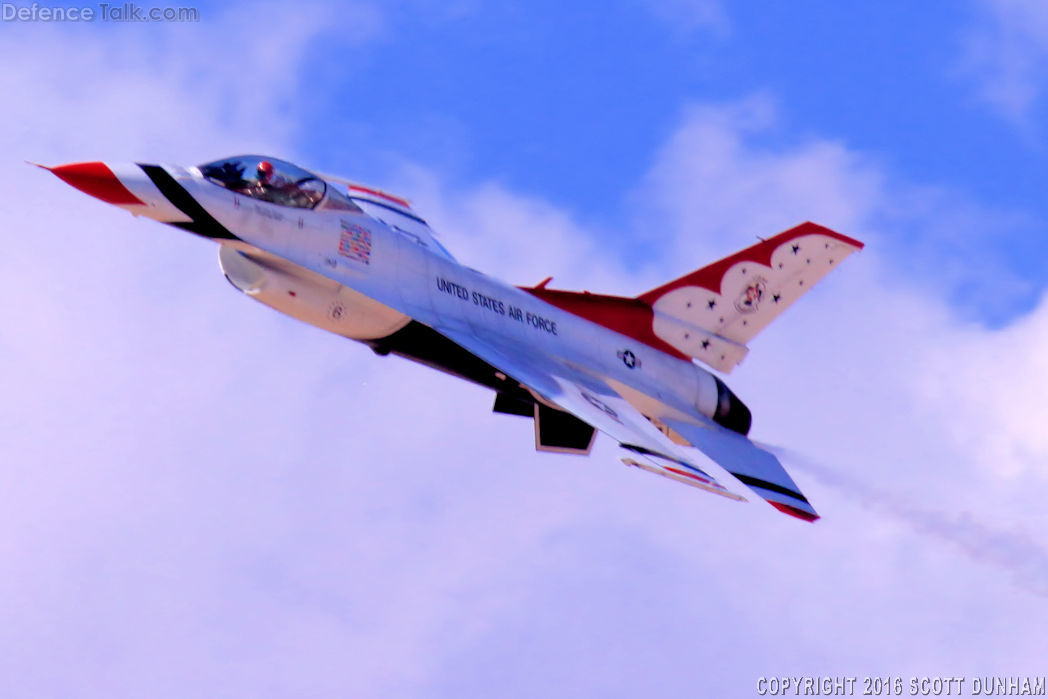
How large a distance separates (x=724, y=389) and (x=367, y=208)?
673 cm

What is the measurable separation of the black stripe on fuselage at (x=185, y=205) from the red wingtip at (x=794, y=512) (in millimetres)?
9015

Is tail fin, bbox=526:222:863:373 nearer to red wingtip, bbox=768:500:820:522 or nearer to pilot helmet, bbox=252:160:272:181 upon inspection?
red wingtip, bbox=768:500:820:522

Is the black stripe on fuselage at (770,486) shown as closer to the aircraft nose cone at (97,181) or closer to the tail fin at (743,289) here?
the tail fin at (743,289)

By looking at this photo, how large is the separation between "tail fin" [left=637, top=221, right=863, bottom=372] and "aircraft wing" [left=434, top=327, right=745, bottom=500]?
8.23 feet

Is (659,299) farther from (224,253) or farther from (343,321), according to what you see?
(224,253)

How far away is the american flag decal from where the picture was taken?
68.9 ft

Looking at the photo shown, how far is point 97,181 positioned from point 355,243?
3.89 meters

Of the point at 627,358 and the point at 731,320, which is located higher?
the point at 731,320

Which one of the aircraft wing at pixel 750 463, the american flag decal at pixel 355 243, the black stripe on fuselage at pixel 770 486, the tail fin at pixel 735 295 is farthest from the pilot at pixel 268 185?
the black stripe on fuselage at pixel 770 486

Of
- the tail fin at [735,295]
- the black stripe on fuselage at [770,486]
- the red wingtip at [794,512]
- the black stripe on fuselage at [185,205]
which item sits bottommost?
the red wingtip at [794,512]

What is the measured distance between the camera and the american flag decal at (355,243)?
21.0 m

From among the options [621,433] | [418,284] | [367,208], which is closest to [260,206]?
[418,284]

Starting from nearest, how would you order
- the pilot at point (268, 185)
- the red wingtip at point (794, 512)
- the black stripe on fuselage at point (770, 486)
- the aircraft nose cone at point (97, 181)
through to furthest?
the aircraft nose cone at point (97, 181) < the pilot at point (268, 185) < the red wingtip at point (794, 512) < the black stripe on fuselage at point (770, 486)

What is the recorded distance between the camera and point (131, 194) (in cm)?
1912
